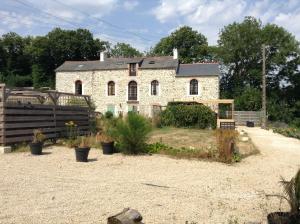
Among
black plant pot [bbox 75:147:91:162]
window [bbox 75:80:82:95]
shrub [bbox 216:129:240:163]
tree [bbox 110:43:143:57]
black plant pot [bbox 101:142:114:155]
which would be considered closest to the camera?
black plant pot [bbox 75:147:91:162]

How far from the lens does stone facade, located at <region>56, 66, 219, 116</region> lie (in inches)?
1481

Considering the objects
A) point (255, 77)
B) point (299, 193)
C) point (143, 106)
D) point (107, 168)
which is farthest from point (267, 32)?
point (299, 193)

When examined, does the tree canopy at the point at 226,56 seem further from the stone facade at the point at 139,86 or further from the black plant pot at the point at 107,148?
the black plant pot at the point at 107,148

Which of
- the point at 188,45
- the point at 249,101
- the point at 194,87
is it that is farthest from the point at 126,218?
the point at 188,45

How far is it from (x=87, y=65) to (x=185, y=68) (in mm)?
Answer: 11015

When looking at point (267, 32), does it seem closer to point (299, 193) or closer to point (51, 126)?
point (51, 126)

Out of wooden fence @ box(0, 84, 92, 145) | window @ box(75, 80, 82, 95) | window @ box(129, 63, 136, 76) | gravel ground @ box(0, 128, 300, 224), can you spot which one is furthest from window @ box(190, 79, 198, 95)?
gravel ground @ box(0, 128, 300, 224)

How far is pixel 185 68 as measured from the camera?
3947 centimetres

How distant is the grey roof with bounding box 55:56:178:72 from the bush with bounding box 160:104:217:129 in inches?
617

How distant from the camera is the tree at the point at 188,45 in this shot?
52531mm

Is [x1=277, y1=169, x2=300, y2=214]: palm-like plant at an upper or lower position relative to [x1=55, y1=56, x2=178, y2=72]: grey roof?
lower

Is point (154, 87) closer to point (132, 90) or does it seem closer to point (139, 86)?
point (139, 86)

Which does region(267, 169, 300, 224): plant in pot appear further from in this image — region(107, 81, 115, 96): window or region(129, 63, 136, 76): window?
region(107, 81, 115, 96): window

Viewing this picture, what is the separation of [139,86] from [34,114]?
2704cm
